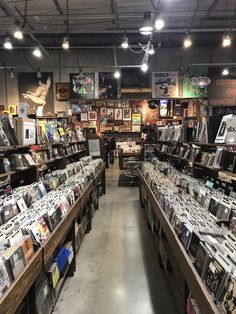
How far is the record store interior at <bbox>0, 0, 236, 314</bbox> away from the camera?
2.00 m

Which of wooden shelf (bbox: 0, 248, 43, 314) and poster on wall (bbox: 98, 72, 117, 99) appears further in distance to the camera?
poster on wall (bbox: 98, 72, 117, 99)

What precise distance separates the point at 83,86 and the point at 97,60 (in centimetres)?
148

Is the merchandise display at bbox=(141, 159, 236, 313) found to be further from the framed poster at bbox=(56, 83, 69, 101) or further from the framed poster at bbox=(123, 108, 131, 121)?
the framed poster at bbox=(123, 108, 131, 121)

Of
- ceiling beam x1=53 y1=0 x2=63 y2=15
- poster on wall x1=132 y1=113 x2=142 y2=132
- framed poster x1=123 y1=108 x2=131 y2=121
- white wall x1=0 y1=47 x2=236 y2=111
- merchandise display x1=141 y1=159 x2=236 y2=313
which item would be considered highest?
ceiling beam x1=53 y1=0 x2=63 y2=15

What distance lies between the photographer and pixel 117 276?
3365 mm

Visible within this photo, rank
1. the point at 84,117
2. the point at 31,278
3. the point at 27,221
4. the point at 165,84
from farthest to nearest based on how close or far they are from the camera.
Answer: the point at 84,117, the point at 165,84, the point at 27,221, the point at 31,278

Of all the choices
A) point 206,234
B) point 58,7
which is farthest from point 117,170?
point 206,234

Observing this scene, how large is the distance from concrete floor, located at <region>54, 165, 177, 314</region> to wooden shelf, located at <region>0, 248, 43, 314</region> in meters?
1.04

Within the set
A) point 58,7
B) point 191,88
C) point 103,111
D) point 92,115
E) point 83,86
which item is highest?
point 58,7

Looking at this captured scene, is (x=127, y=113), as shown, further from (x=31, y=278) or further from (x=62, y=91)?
(x=31, y=278)

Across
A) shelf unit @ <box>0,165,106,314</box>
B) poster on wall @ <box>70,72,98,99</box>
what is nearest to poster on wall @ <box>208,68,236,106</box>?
poster on wall @ <box>70,72,98,99</box>

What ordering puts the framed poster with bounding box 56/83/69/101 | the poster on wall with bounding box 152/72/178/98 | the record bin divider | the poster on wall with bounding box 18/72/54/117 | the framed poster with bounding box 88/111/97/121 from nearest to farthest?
the record bin divider, the poster on wall with bounding box 152/72/178/98, the framed poster with bounding box 56/83/69/101, the poster on wall with bounding box 18/72/54/117, the framed poster with bounding box 88/111/97/121

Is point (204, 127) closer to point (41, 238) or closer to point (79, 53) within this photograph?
point (41, 238)

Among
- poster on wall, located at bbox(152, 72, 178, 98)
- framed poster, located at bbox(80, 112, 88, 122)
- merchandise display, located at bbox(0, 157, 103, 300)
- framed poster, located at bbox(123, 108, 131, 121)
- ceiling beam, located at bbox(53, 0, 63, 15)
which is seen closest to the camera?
merchandise display, located at bbox(0, 157, 103, 300)
